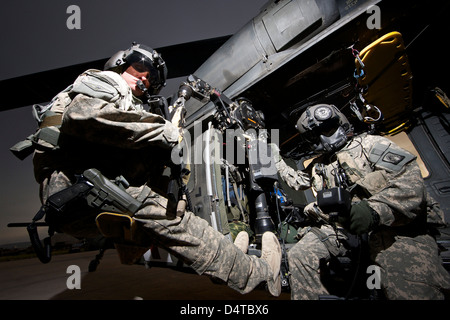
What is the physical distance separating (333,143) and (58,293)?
443 cm

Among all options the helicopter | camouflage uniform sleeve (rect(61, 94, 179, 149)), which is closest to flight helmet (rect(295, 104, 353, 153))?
the helicopter

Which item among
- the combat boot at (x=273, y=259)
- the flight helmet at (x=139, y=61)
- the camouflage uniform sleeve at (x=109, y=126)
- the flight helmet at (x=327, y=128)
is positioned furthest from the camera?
the flight helmet at (x=327, y=128)

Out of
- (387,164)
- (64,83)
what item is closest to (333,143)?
(387,164)

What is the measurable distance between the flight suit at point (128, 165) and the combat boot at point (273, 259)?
0.05 metres

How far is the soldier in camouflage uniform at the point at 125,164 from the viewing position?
49.4 inches

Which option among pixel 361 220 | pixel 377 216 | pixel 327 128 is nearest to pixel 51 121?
pixel 361 220

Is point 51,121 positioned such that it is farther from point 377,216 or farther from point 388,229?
point 388,229

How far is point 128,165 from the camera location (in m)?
1.56

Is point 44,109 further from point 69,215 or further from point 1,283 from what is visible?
point 1,283

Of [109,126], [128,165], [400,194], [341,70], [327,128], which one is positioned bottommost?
[400,194]

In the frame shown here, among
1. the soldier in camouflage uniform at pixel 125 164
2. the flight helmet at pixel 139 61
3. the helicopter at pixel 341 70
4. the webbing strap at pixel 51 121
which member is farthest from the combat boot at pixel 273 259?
the flight helmet at pixel 139 61

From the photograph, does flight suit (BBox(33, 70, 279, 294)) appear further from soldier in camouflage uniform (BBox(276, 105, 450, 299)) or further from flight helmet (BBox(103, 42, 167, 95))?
soldier in camouflage uniform (BBox(276, 105, 450, 299))

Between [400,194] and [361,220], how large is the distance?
0.51m

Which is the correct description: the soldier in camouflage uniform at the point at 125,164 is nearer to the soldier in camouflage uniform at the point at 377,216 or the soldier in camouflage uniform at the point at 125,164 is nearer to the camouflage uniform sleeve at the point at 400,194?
the soldier in camouflage uniform at the point at 377,216
